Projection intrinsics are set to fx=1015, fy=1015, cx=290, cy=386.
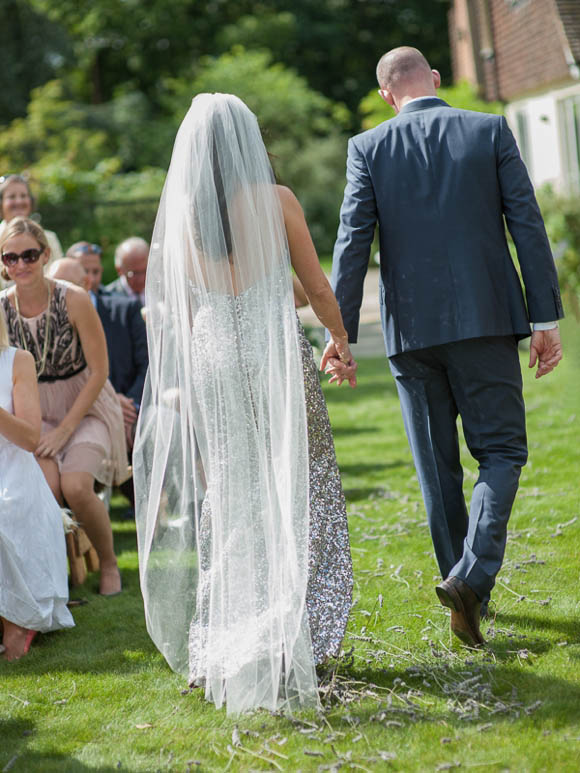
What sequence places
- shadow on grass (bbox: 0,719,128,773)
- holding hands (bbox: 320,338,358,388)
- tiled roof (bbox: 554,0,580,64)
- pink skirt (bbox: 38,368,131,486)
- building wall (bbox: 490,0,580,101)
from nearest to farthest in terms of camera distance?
shadow on grass (bbox: 0,719,128,773)
holding hands (bbox: 320,338,358,388)
pink skirt (bbox: 38,368,131,486)
tiled roof (bbox: 554,0,580,64)
building wall (bbox: 490,0,580,101)

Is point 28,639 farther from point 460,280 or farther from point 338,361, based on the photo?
point 460,280

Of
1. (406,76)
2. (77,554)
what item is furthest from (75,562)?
(406,76)

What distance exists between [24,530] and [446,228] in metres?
2.36

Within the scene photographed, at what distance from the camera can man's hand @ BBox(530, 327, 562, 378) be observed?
405cm

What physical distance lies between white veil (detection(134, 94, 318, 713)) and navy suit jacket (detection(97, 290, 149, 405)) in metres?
3.40

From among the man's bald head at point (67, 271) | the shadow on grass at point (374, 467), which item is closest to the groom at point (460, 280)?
the man's bald head at point (67, 271)

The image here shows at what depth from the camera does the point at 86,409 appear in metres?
5.68

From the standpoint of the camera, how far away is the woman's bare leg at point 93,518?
546 centimetres

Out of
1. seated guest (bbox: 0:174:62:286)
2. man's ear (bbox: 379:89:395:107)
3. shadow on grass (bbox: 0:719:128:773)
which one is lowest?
shadow on grass (bbox: 0:719:128:773)

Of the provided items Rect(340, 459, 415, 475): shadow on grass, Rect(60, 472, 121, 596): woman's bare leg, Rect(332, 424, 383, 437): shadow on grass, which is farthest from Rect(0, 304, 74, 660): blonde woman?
Rect(332, 424, 383, 437): shadow on grass

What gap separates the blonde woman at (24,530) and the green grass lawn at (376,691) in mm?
174

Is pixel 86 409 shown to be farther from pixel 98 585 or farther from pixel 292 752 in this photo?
pixel 292 752

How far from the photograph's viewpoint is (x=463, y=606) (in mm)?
3893

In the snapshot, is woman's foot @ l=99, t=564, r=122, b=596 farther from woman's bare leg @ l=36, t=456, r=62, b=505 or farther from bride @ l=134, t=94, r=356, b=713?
bride @ l=134, t=94, r=356, b=713
